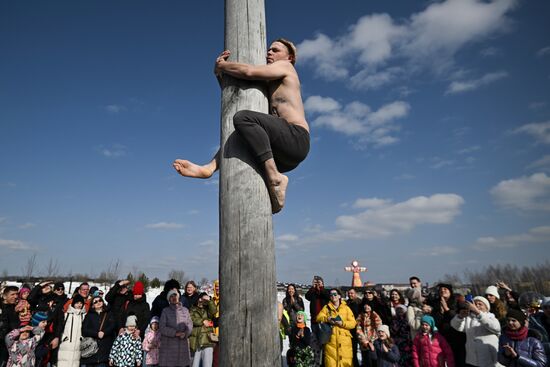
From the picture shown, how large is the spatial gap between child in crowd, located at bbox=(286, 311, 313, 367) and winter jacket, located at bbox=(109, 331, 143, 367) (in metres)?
2.86

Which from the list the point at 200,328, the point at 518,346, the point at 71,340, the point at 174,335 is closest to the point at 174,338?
the point at 174,335

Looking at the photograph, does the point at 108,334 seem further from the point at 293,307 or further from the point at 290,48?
the point at 290,48

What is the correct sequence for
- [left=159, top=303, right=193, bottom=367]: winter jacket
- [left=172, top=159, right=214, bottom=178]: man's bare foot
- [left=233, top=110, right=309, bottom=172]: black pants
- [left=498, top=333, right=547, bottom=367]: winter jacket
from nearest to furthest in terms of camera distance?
[left=233, top=110, right=309, bottom=172]: black pants, [left=172, top=159, right=214, bottom=178]: man's bare foot, [left=498, top=333, right=547, bottom=367]: winter jacket, [left=159, top=303, right=193, bottom=367]: winter jacket

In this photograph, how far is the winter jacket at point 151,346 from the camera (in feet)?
20.0

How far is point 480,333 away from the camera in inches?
209

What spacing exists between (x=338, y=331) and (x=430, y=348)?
156cm

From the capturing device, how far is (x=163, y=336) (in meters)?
6.09

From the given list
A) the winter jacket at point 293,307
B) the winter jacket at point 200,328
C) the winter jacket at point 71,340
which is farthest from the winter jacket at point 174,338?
the winter jacket at point 293,307

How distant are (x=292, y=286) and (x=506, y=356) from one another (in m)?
4.14

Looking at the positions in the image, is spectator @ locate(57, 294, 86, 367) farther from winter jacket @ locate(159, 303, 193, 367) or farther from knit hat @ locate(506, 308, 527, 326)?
knit hat @ locate(506, 308, 527, 326)

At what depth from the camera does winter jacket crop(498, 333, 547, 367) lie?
175 inches

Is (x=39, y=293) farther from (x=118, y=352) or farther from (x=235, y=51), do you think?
(x=235, y=51)

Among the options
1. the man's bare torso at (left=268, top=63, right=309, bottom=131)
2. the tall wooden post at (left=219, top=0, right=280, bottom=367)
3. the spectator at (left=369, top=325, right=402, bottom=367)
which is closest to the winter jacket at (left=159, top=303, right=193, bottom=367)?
the spectator at (left=369, top=325, right=402, bottom=367)

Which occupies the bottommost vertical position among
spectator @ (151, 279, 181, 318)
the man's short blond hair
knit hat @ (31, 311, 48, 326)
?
knit hat @ (31, 311, 48, 326)
